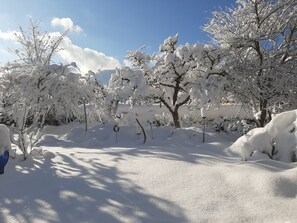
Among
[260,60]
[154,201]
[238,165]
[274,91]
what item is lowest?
[154,201]

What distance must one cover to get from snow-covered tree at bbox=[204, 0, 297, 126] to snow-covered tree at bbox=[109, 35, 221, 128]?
3.18 feet

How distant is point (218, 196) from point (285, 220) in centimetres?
81

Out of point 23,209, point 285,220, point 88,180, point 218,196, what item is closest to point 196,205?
point 218,196

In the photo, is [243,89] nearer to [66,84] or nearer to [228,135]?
[228,135]

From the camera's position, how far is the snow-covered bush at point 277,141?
4863mm

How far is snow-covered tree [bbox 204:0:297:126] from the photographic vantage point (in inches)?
416

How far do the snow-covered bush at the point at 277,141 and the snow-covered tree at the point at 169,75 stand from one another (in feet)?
17.1

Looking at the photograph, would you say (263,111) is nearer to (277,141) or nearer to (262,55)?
(262,55)

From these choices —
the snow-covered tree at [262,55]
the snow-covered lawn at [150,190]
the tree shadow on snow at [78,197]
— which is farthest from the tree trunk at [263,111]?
the tree shadow on snow at [78,197]

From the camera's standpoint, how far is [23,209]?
12.2ft

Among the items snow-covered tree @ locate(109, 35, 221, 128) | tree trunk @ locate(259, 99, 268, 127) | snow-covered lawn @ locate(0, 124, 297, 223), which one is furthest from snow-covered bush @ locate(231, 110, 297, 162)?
tree trunk @ locate(259, 99, 268, 127)

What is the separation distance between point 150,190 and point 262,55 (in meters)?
9.32

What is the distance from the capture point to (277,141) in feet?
16.7

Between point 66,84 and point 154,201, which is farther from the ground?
point 66,84
